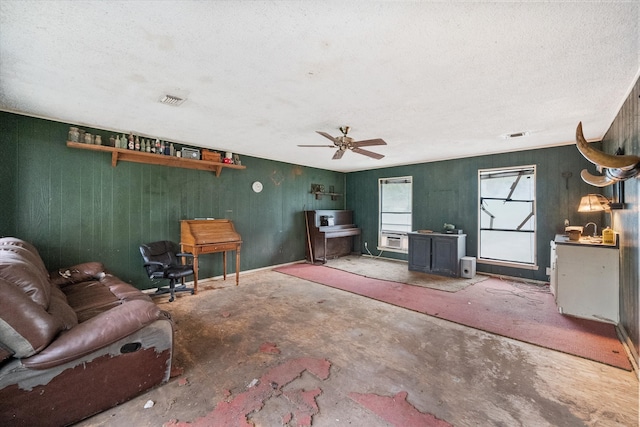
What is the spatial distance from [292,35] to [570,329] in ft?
13.2

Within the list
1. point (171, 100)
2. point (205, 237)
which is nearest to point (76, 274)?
point (205, 237)

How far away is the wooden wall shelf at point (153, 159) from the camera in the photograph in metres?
3.53

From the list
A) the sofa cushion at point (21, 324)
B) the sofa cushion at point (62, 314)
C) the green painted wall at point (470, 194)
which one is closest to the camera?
the sofa cushion at point (21, 324)

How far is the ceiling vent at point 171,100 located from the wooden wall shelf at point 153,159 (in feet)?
4.97

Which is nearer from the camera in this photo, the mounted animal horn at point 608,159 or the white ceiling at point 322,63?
the white ceiling at point 322,63

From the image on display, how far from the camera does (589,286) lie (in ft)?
9.82

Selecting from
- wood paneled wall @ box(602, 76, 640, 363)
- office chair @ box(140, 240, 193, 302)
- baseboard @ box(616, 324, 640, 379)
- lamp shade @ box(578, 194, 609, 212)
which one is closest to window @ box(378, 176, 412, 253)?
lamp shade @ box(578, 194, 609, 212)

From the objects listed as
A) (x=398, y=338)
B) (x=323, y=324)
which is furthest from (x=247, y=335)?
(x=398, y=338)

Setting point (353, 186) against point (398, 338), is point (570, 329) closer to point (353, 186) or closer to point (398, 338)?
A: point (398, 338)

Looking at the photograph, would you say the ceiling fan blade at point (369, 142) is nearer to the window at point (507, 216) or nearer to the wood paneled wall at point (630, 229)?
the wood paneled wall at point (630, 229)

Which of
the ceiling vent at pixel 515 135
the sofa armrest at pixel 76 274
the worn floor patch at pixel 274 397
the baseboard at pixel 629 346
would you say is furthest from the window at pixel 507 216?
the sofa armrest at pixel 76 274

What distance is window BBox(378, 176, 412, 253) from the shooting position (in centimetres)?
657

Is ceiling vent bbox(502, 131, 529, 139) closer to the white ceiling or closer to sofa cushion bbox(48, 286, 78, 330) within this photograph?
the white ceiling

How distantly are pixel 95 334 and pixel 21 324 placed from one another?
0.35 metres
